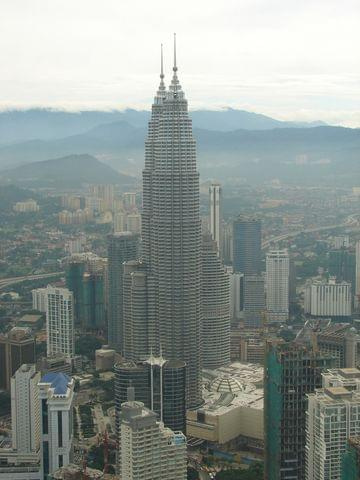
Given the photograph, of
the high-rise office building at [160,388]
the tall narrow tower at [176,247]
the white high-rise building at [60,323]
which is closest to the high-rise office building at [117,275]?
the white high-rise building at [60,323]

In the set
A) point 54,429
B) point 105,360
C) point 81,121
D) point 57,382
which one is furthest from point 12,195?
point 54,429

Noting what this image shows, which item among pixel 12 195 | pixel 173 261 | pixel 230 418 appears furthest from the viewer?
pixel 12 195

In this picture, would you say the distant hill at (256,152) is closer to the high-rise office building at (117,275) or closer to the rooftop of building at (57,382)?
the high-rise office building at (117,275)

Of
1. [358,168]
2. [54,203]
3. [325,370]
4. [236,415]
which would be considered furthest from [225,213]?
[325,370]

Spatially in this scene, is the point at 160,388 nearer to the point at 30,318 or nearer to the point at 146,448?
the point at 146,448

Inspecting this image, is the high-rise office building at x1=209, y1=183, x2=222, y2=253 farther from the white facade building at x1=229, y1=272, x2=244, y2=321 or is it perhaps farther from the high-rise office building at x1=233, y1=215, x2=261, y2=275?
the high-rise office building at x1=233, y1=215, x2=261, y2=275

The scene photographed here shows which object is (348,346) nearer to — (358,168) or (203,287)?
(203,287)

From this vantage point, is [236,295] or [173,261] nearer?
[173,261]
